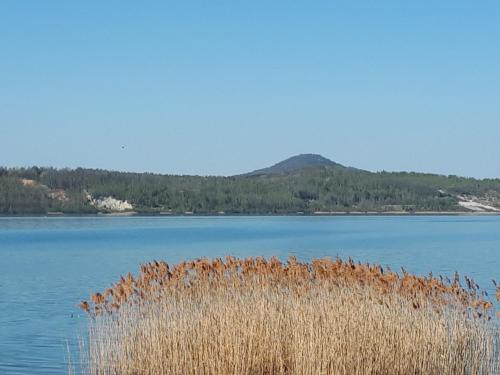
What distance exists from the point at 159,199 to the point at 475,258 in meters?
132

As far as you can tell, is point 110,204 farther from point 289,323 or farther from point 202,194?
point 289,323

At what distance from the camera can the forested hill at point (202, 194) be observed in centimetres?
16350

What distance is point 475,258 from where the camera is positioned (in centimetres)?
4225

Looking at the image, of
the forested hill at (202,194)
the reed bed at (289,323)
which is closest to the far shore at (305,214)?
the forested hill at (202,194)

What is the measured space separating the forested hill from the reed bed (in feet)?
481

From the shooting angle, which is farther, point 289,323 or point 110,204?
point 110,204

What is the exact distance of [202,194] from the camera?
176375 mm

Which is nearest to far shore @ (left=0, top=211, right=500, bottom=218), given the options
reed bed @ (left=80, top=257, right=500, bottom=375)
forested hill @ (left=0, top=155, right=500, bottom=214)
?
forested hill @ (left=0, top=155, right=500, bottom=214)

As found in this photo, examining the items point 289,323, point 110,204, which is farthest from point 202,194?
point 289,323

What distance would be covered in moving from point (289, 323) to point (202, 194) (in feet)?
537

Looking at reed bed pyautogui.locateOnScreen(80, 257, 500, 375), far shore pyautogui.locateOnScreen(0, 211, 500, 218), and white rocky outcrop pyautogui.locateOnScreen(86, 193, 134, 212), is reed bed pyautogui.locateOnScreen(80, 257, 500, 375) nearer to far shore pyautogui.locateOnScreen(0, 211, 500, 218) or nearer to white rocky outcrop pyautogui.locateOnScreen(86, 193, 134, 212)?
far shore pyautogui.locateOnScreen(0, 211, 500, 218)

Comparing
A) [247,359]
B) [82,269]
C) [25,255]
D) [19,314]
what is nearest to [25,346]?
[19,314]

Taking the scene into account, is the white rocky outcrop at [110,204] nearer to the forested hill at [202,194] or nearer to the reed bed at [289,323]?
the forested hill at [202,194]

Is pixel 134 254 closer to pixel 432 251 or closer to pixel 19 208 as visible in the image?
pixel 432 251
